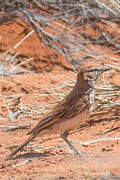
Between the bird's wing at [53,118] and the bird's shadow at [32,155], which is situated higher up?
the bird's wing at [53,118]

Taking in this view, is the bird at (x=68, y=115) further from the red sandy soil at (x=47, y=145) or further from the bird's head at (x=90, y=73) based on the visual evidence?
the red sandy soil at (x=47, y=145)

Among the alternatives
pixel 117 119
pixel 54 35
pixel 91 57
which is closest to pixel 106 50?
pixel 91 57

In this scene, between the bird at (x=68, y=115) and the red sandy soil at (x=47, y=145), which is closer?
the red sandy soil at (x=47, y=145)

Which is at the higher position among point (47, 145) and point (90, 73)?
point (90, 73)

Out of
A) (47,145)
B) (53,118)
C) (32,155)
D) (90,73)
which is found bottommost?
(47,145)

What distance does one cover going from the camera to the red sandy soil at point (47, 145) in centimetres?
373

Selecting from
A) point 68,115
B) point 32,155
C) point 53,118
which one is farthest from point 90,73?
point 32,155

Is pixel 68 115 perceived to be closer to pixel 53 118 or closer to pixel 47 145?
pixel 53 118

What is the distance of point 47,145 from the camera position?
5.02 meters

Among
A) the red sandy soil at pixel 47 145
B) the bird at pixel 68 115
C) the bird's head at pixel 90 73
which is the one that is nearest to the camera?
the red sandy soil at pixel 47 145

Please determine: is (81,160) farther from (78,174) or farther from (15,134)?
(15,134)

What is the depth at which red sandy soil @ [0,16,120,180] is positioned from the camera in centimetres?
373

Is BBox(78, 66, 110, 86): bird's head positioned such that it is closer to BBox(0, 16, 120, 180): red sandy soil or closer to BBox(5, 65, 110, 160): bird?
BBox(5, 65, 110, 160): bird

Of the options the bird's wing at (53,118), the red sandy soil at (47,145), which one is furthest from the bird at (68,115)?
the red sandy soil at (47,145)
